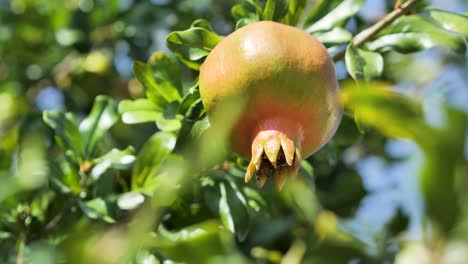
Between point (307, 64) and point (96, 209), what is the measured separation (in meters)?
0.70

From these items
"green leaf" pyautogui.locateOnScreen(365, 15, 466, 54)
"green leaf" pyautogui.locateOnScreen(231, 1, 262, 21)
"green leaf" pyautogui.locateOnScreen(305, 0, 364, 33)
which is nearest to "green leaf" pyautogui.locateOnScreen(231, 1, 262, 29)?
"green leaf" pyautogui.locateOnScreen(231, 1, 262, 21)

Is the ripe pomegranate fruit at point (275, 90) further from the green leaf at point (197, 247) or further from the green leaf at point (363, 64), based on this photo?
the green leaf at point (197, 247)

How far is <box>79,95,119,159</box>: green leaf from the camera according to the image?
1732 mm

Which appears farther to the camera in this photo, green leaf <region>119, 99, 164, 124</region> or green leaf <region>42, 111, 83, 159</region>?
green leaf <region>42, 111, 83, 159</region>

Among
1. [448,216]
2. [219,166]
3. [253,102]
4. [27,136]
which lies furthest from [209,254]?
[27,136]

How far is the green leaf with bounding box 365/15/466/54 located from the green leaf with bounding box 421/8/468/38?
0.02m

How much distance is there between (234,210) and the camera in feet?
4.94

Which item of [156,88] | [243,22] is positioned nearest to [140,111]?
[156,88]

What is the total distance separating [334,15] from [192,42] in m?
0.42

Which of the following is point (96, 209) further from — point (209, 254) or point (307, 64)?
point (209, 254)

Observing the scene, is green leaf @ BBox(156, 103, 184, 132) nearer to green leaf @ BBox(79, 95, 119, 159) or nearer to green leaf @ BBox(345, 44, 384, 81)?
green leaf @ BBox(79, 95, 119, 159)

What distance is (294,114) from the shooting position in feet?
3.78

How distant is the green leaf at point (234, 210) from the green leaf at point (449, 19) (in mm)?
612

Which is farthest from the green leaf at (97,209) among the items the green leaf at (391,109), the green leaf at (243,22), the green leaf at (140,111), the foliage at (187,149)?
the green leaf at (391,109)
